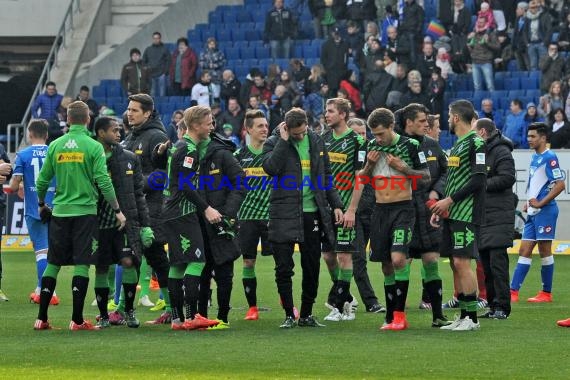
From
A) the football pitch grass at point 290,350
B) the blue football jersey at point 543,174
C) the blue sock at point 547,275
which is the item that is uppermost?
the blue football jersey at point 543,174

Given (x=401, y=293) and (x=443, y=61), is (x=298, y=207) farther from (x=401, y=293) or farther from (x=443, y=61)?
(x=443, y=61)

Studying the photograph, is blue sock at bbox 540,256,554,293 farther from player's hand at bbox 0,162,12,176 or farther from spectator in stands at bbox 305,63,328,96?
spectator in stands at bbox 305,63,328,96

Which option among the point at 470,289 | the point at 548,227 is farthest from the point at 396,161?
the point at 548,227

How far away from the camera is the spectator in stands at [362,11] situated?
3139 cm

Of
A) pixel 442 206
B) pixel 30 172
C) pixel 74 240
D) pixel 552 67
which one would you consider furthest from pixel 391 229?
pixel 552 67

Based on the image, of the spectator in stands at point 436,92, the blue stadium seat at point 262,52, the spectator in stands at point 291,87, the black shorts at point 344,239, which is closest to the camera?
the black shorts at point 344,239

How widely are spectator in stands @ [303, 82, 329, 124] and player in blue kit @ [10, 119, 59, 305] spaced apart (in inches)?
499

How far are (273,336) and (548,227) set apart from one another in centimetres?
533

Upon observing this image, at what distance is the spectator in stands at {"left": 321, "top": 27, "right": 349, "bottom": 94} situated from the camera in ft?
98.2

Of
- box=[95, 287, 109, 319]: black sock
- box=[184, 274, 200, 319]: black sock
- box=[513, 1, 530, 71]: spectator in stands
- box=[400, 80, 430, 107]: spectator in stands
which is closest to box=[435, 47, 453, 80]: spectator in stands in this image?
box=[513, 1, 530, 71]: spectator in stands

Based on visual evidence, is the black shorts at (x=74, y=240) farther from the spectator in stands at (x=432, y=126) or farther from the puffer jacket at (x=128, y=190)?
the spectator in stands at (x=432, y=126)

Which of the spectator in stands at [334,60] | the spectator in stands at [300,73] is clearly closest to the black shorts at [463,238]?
the spectator in stands at [334,60]

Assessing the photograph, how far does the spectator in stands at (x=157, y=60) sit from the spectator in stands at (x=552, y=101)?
10119mm

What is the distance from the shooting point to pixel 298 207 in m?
13.3
